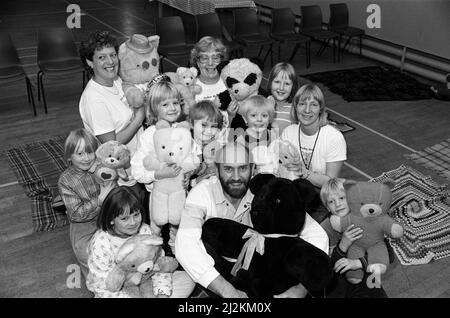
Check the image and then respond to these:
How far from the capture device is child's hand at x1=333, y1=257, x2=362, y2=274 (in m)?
2.90

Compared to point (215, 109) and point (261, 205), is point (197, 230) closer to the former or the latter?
point (261, 205)

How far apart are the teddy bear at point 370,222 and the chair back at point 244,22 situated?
18.1 ft

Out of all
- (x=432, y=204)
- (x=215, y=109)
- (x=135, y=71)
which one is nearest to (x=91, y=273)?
(x=215, y=109)

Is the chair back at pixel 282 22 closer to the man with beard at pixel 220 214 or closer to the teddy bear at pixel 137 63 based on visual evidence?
the teddy bear at pixel 137 63

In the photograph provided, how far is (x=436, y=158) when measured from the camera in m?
5.13

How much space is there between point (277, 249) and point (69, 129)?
4205 mm

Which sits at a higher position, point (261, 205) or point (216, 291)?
point (261, 205)

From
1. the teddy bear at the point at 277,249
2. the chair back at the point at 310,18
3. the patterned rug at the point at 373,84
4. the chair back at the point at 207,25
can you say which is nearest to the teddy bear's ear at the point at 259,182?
the teddy bear at the point at 277,249

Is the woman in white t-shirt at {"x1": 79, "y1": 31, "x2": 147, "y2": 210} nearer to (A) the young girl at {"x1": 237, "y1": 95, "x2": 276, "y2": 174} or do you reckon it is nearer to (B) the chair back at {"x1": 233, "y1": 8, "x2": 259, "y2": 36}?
(A) the young girl at {"x1": 237, "y1": 95, "x2": 276, "y2": 174}

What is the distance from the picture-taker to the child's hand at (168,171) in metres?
3.02

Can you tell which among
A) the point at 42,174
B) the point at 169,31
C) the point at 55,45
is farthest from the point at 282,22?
the point at 42,174

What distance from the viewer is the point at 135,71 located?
3715 mm

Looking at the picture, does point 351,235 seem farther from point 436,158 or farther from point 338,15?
point 338,15
